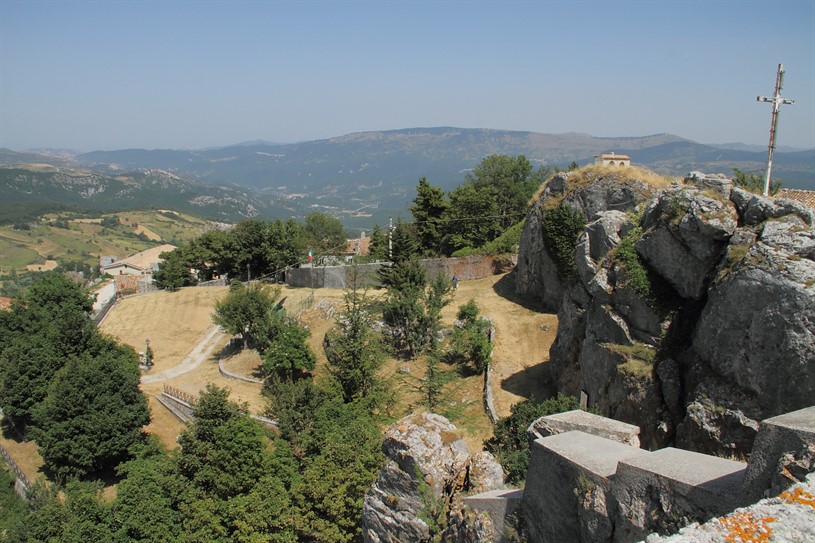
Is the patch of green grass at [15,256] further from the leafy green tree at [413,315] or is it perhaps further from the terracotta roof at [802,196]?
the terracotta roof at [802,196]

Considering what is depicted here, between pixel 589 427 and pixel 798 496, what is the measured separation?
→ 437 centimetres

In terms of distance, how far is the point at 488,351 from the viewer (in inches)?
867

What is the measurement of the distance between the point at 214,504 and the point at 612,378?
1116 cm

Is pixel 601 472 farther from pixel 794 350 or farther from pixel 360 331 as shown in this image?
pixel 360 331

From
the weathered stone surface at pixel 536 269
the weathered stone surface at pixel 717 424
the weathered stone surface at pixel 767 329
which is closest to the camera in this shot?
the weathered stone surface at pixel 767 329

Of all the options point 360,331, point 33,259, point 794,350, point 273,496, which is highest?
point 794,350

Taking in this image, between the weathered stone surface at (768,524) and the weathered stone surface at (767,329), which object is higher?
the weathered stone surface at (768,524)

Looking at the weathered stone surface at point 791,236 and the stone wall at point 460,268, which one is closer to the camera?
the weathered stone surface at point 791,236

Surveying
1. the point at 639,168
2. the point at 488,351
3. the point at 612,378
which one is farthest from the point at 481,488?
the point at 639,168

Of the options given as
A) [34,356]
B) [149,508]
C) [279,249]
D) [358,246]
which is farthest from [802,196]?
[358,246]

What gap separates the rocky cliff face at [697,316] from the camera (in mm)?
10531

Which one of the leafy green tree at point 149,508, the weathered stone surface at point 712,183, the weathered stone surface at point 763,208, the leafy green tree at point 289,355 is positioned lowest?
the leafy green tree at point 149,508

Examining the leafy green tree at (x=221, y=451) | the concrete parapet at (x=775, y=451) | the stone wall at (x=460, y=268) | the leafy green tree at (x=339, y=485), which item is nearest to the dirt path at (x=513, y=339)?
the stone wall at (x=460, y=268)

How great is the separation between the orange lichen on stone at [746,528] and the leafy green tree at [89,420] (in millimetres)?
24140
